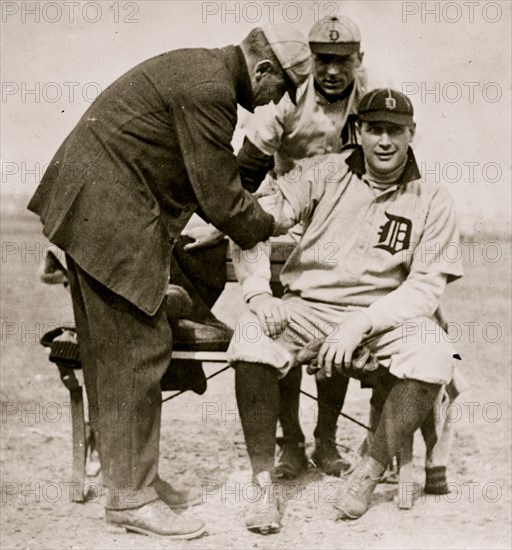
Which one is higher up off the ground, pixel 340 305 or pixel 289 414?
pixel 340 305

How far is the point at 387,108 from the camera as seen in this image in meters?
4.26

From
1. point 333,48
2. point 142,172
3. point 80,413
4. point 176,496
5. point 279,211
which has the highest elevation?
point 333,48

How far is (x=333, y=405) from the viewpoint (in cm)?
502

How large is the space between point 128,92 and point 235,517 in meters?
1.91

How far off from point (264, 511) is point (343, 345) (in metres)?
0.77

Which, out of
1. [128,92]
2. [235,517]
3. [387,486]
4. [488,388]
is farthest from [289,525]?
[488,388]

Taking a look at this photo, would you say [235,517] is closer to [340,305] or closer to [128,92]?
[340,305]

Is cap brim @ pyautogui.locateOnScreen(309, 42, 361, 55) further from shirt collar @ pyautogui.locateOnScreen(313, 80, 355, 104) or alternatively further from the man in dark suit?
the man in dark suit

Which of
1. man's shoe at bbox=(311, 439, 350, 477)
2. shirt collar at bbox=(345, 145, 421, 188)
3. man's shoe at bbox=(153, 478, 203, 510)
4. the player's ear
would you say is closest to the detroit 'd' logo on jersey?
shirt collar at bbox=(345, 145, 421, 188)

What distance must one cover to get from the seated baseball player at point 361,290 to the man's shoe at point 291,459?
1.80 ft

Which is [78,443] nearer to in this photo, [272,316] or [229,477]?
[229,477]

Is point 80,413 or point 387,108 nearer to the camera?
point 387,108

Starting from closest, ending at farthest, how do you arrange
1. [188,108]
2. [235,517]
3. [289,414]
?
[188,108]
[235,517]
[289,414]

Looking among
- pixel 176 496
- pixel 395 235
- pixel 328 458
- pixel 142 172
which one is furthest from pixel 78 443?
pixel 395 235
